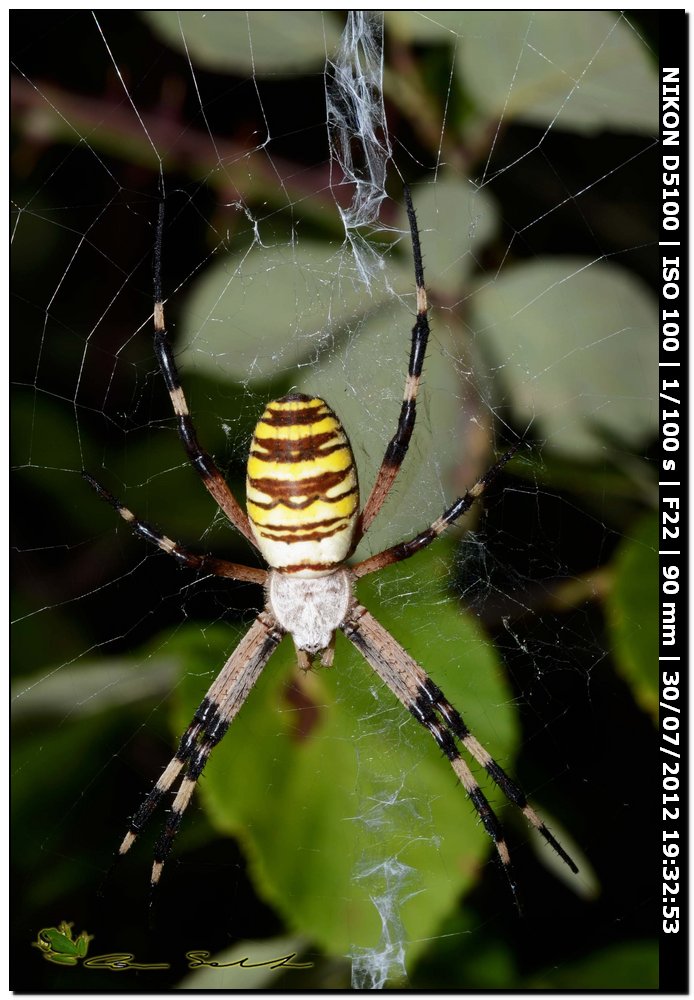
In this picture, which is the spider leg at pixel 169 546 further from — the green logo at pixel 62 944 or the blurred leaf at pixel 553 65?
the blurred leaf at pixel 553 65

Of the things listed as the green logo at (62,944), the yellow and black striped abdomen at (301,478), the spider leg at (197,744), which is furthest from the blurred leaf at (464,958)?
the yellow and black striped abdomen at (301,478)

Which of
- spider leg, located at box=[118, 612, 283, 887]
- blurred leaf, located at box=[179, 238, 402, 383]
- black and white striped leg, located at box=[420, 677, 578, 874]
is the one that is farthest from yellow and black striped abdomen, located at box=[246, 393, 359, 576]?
black and white striped leg, located at box=[420, 677, 578, 874]

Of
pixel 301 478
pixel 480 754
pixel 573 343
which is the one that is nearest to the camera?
pixel 301 478

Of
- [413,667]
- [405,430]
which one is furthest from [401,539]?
[413,667]

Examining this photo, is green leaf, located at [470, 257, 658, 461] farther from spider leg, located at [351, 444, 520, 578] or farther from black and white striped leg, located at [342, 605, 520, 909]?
black and white striped leg, located at [342, 605, 520, 909]

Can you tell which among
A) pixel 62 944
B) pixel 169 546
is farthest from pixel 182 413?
pixel 62 944

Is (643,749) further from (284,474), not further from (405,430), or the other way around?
(284,474)

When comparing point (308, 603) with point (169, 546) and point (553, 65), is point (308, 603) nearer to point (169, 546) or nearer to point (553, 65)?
point (169, 546)
